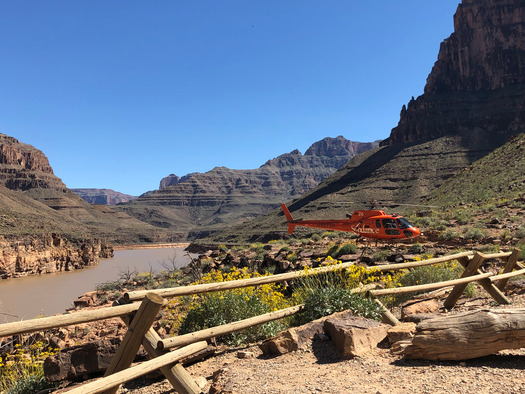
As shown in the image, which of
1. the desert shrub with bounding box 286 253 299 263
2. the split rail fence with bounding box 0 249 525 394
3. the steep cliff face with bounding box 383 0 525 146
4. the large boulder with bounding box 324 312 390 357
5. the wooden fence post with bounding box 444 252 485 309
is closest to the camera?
the split rail fence with bounding box 0 249 525 394

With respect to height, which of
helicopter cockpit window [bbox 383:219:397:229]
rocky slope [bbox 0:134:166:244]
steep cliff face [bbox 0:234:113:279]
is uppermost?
rocky slope [bbox 0:134:166:244]

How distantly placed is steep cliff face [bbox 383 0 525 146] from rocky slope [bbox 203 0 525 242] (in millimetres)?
186

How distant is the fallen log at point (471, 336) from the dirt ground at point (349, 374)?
0.13 meters

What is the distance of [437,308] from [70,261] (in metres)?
52.6

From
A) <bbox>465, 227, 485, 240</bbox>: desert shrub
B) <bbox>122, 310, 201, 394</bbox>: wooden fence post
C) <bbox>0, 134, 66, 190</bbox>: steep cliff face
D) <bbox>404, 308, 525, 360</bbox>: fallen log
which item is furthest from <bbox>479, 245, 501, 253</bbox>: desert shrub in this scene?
<bbox>0, 134, 66, 190</bbox>: steep cliff face

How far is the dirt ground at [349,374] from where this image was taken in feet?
11.7

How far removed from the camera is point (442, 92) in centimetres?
9838

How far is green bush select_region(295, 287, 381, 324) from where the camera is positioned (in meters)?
5.82

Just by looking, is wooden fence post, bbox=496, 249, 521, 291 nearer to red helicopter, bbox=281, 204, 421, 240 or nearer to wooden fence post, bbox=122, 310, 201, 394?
wooden fence post, bbox=122, 310, 201, 394

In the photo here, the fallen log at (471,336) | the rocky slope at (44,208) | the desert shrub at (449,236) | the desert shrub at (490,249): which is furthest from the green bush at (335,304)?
the rocky slope at (44,208)

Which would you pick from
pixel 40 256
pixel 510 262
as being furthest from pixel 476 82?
pixel 510 262

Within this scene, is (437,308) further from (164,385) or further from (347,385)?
(164,385)

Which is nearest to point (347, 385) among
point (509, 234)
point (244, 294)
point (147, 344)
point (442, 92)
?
point (147, 344)

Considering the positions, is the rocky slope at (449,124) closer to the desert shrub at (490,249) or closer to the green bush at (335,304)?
the desert shrub at (490,249)
